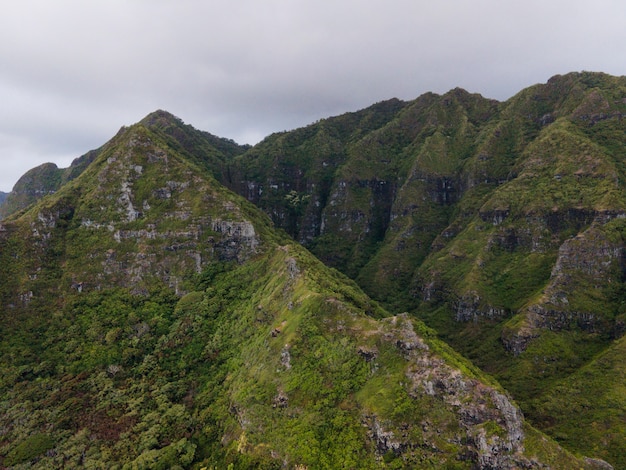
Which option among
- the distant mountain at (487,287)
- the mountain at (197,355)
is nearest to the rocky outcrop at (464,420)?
the mountain at (197,355)

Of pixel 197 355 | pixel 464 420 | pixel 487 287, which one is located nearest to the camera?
pixel 464 420

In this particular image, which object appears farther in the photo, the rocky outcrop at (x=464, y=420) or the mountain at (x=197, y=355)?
the mountain at (x=197, y=355)

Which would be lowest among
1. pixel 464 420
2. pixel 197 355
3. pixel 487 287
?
pixel 487 287

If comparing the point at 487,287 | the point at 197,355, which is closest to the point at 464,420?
the point at 197,355

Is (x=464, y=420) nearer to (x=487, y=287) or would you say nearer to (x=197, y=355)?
(x=197, y=355)

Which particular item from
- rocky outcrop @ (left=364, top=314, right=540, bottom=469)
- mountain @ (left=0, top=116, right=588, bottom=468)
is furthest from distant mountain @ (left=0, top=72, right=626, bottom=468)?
mountain @ (left=0, top=116, right=588, bottom=468)

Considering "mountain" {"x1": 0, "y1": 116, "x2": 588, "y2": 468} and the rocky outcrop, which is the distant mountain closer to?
the rocky outcrop

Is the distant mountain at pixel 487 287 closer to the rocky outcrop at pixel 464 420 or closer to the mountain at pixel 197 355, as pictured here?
the rocky outcrop at pixel 464 420

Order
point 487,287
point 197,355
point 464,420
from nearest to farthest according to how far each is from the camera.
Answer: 1. point 464,420
2. point 197,355
3. point 487,287
